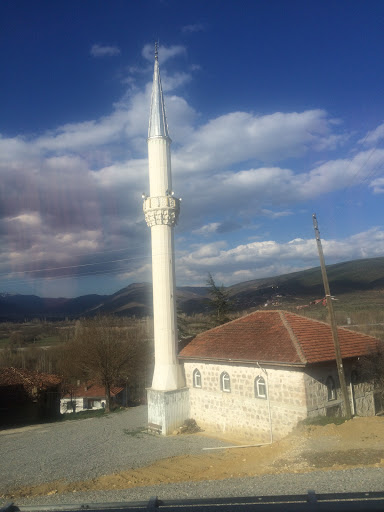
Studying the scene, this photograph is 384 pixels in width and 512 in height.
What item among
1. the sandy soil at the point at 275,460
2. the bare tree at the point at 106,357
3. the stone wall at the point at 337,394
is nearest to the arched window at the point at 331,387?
the stone wall at the point at 337,394

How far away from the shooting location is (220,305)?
3569 cm

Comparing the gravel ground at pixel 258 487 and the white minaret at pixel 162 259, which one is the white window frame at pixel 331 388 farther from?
the white minaret at pixel 162 259

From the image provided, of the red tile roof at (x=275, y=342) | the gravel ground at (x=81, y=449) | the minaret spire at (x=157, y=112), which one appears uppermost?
the minaret spire at (x=157, y=112)

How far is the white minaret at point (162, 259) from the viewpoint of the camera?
63.6 ft

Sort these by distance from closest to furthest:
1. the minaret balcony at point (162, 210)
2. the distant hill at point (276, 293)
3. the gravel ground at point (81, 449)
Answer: the gravel ground at point (81, 449)
the minaret balcony at point (162, 210)
the distant hill at point (276, 293)

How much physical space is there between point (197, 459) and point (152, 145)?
50.3ft

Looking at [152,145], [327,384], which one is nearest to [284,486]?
[327,384]

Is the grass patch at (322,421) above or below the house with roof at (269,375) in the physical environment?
below

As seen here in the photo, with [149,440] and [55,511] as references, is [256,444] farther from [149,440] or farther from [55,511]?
[55,511]

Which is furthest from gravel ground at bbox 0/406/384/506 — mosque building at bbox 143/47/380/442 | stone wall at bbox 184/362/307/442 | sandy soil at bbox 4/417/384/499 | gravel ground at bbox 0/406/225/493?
mosque building at bbox 143/47/380/442

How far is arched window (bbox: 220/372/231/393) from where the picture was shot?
18.0 metres

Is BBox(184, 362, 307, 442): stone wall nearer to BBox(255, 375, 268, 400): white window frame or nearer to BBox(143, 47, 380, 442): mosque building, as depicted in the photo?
BBox(143, 47, 380, 442): mosque building

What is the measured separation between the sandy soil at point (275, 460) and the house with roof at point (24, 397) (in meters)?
13.8

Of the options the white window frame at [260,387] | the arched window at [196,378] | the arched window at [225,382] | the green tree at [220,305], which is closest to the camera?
the white window frame at [260,387]
